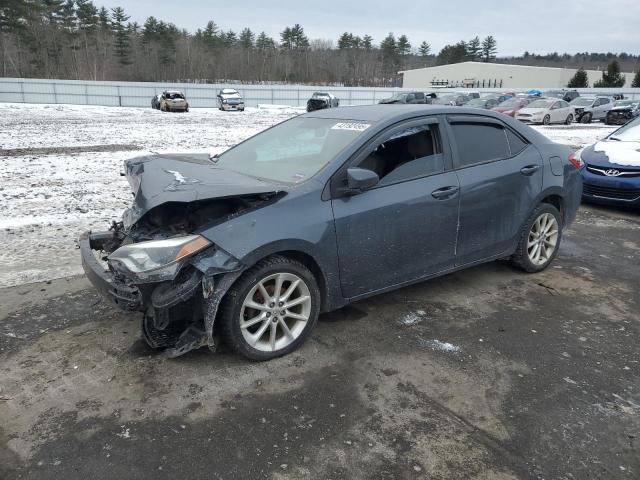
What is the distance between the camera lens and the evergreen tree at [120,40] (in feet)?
241

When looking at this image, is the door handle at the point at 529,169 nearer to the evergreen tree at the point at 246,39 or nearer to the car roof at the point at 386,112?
the car roof at the point at 386,112

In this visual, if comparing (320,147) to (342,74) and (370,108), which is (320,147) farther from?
(342,74)

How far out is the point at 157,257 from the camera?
9.83ft

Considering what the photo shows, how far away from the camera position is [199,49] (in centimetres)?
8356

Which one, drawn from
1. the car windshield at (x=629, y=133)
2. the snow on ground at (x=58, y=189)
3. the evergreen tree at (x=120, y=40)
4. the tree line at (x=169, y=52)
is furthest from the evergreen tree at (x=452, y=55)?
the car windshield at (x=629, y=133)

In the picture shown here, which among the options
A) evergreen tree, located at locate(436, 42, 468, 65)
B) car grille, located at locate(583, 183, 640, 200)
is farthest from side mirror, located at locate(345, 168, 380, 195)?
evergreen tree, located at locate(436, 42, 468, 65)

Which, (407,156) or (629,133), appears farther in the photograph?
(629,133)

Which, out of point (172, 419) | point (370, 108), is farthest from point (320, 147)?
point (172, 419)

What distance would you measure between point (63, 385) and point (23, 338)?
84cm

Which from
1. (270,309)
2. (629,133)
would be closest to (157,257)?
(270,309)

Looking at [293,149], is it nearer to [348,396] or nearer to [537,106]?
[348,396]

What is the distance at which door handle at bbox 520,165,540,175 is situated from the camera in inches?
182

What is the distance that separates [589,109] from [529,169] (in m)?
27.1

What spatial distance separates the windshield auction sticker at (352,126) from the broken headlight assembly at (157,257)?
1.56 meters
